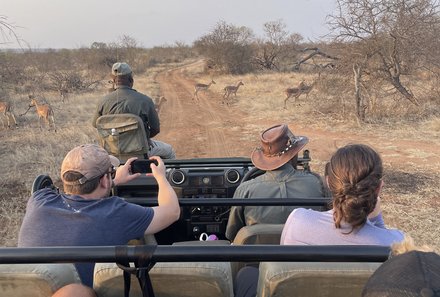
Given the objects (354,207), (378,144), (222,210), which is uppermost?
(354,207)

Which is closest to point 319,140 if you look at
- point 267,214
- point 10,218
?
point 10,218

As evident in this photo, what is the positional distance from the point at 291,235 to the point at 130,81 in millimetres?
3718

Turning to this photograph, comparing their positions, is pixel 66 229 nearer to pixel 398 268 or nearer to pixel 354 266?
pixel 354 266

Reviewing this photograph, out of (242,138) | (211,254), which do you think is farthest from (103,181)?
(242,138)

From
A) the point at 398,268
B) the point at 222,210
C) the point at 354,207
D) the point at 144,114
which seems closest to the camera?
the point at 398,268

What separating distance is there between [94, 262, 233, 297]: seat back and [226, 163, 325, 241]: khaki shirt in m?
1.27

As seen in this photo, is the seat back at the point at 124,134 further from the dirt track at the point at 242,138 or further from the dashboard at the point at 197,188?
the dirt track at the point at 242,138

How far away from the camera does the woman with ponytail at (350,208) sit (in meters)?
1.98

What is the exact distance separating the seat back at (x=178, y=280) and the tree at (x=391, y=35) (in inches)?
444

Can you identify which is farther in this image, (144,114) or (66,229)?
(144,114)

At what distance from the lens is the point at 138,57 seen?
48219 mm

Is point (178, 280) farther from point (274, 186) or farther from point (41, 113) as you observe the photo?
point (41, 113)

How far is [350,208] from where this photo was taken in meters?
1.98

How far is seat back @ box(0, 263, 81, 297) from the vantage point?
Answer: 1639 millimetres
